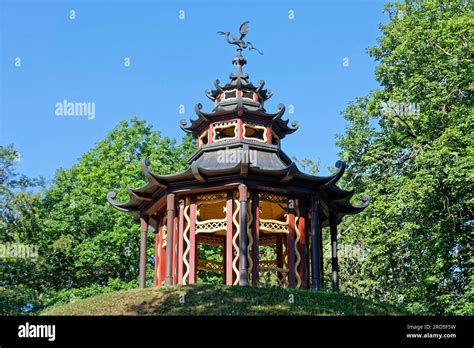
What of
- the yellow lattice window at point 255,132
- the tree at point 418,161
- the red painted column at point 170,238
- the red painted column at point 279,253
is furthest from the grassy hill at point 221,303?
the tree at point 418,161

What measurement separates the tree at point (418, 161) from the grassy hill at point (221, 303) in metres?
9.19

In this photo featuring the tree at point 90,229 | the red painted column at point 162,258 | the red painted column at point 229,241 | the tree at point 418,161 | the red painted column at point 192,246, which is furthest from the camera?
the tree at point 90,229

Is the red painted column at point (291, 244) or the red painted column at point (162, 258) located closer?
the red painted column at point (291, 244)

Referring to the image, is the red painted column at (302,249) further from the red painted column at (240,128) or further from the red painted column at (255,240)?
the red painted column at (240,128)

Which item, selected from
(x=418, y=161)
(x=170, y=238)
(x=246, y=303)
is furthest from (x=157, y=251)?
(x=418, y=161)

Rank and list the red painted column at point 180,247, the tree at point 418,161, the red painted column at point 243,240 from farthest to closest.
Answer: the tree at point 418,161, the red painted column at point 180,247, the red painted column at point 243,240

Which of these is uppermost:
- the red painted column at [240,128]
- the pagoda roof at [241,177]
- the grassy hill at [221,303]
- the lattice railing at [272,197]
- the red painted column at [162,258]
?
the red painted column at [240,128]

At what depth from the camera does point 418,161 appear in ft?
83.7

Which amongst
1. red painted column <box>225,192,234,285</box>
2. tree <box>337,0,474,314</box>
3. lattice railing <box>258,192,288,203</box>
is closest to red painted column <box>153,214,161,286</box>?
red painted column <box>225,192,234,285</box>

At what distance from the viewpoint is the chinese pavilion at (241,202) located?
1894cm

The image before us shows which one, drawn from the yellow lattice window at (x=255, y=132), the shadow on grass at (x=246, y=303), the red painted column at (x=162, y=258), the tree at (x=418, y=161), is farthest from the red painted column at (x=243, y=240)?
the tree at (x=418, y=161)

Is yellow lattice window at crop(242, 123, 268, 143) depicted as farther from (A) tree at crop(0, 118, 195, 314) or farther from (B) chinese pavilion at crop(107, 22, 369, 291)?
(A) tree at crop(0, 118, 195, 314)

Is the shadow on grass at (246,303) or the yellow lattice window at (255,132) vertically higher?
the yellow lattice window at (255,132)

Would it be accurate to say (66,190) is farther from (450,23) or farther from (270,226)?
(450,23)
